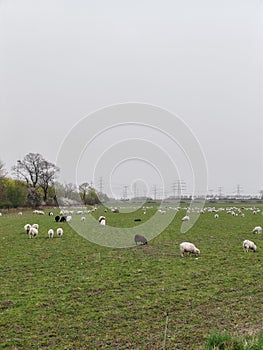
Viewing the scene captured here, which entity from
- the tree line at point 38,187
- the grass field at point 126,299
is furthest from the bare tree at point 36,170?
the grass field at point 126,299

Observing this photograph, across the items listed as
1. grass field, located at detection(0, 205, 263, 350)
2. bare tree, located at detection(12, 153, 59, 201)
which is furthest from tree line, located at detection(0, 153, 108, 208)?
grass field, located at detection(0, 205, 263, 350)

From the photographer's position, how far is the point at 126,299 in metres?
9.21

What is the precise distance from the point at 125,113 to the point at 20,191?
152 feet

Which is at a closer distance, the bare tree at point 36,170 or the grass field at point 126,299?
the grass field at point 126,299

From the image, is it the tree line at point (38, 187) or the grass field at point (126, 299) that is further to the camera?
the tree line at point (38, 187)

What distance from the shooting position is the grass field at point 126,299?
6664 mm

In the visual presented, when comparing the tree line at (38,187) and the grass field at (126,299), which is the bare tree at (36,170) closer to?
the tree line at (38,187)

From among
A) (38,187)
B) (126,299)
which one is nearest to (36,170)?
(38,187)

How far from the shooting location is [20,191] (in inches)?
2601

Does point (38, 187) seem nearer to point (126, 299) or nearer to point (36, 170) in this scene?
point (36, 170)

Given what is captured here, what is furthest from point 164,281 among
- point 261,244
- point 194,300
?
point 261,244

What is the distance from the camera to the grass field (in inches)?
262

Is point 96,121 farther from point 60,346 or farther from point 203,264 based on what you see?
point 60,346

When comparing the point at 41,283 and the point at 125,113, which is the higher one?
the point at 125,113
